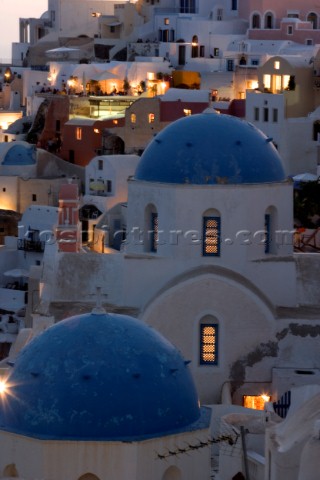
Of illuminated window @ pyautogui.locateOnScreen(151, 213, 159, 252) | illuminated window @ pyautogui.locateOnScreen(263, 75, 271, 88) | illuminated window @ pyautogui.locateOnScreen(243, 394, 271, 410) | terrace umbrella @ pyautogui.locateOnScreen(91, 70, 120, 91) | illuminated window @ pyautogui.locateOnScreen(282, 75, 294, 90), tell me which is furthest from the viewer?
terrace umbrella @ pyautogui.locateOnScreen(91, 70, 120, 91)

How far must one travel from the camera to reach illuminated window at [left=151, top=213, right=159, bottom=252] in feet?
106

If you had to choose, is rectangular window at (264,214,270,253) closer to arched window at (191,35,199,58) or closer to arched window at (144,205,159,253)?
arched window at (144,205,159,253)

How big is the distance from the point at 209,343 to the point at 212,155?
301 cm

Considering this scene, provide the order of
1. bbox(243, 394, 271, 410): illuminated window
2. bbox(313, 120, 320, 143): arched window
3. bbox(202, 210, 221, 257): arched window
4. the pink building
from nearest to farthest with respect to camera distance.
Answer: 1. bbox(243, 394, 271, 410): illuminated window
2. bbox(202, 210, 221, 257): arched window
3. bbox(313, 120, 320, 143): arched window
4. the pink building

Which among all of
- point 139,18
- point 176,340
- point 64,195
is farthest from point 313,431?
point 139,18

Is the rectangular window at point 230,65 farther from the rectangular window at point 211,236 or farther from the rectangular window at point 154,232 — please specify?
the rectangular window at point 211,236

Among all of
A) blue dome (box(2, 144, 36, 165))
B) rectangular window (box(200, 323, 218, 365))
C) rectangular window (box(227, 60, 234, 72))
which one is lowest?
blue dome (box(2, 144, 36, 165))

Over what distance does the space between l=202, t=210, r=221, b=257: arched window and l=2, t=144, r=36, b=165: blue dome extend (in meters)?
34.0

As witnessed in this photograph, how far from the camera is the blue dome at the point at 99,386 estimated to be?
23594 mm

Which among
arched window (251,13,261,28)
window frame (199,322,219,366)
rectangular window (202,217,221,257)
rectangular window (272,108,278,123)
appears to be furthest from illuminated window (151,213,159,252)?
arched window (251,13,261,28)

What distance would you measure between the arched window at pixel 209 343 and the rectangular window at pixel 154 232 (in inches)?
63.6

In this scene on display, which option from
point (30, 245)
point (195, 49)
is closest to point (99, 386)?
point (30, 245)

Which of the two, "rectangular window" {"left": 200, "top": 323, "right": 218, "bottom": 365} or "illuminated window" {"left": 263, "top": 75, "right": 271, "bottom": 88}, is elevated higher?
"illuminated window" {"left": 263, "top": 75, "right": 271, "bottom": 88}

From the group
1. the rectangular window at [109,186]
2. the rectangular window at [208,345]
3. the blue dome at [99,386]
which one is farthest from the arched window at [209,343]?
the rectangular window at [109,186]
